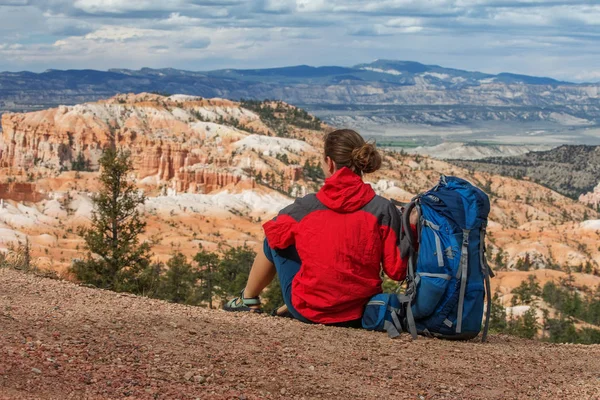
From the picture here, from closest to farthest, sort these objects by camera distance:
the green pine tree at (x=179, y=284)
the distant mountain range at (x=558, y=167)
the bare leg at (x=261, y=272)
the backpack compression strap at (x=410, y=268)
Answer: the backpack compression strap at (x=410, y=268), the bare leg at (x=261, y=272), the green pine tree at (x=179, y=284), the distant mountain range at (x=558, y=167)

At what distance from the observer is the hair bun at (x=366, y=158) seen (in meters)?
6.83

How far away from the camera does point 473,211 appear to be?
6.57 m

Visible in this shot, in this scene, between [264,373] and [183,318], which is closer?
[264,373]

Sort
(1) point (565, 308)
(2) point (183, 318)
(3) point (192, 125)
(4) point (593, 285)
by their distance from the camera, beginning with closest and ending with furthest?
(2) point (183, 318) → (1) point (565, 308) → (4) point (593, 285) → (3) point (192, 125)

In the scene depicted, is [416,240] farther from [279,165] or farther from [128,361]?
[279,165]

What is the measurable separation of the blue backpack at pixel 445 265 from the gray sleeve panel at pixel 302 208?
2.45 ft

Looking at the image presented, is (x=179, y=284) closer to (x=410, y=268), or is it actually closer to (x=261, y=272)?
(x=261, y=272)

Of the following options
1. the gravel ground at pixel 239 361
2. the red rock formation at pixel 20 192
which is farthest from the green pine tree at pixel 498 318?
the red rock formation at pixel 20 192

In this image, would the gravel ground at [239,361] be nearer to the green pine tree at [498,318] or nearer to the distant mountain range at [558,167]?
the green pine tree at [498,318]

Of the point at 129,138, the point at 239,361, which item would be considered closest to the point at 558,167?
the point at 129,138

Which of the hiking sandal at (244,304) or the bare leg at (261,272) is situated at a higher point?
the bare leg at (261,272)

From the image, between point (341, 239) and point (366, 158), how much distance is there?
2.30 ft

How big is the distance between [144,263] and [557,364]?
17.3 meters

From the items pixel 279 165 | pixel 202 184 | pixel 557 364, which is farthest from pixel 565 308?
pixel 279 165
